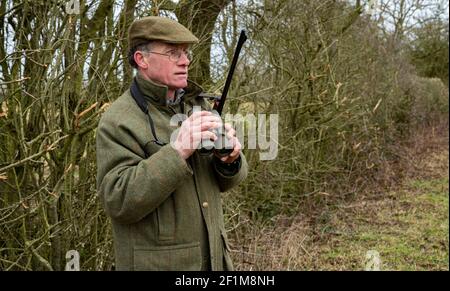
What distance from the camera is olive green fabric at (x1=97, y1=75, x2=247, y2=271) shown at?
204cm

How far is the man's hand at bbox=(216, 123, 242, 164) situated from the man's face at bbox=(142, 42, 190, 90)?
0.99ft

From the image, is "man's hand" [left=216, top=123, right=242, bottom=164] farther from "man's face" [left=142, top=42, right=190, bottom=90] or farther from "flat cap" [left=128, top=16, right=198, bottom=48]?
"flat cap" [left=128, top=16, right=198, bottom=48]

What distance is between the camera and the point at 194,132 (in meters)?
2.05

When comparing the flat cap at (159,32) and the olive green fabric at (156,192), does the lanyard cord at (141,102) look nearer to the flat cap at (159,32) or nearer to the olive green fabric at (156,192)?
the olive green fabric at (156,192)

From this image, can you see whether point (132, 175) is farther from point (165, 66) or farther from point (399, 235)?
point (399, 235)

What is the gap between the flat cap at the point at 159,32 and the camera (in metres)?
→ 2.25

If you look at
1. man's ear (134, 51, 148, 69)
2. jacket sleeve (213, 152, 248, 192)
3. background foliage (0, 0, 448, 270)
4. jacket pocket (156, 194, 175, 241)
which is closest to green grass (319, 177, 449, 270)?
background foliage (0, 0, 448, 270)

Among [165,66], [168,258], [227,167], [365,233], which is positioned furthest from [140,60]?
[365,233]

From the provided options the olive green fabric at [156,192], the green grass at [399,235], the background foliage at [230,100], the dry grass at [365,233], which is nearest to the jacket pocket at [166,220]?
the olive green fabric at [156,192]

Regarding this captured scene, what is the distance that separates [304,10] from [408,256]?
11.8 feet

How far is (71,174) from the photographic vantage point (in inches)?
165

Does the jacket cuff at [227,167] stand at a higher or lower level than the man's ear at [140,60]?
lower
